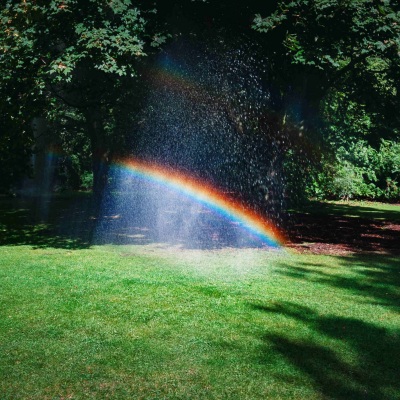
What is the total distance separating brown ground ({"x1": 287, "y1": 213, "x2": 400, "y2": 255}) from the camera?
10.5 metres

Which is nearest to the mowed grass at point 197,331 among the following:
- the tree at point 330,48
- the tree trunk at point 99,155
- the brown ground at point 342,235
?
the brown ground at point 342,235

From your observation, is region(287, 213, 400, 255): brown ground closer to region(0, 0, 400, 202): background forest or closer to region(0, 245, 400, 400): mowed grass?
region(0, 0, 400, 202): background forest

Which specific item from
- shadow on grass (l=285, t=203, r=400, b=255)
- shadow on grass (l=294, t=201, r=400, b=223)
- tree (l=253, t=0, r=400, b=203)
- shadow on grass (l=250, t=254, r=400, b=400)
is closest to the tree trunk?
shadow on grass (l=285, t=203, r=400, b=255)

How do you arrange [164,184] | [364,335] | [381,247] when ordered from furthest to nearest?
[164,184] → [381,247] → [364,335]

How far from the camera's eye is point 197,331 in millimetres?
4875

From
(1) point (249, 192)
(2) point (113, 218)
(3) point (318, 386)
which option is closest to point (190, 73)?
(1) point (249, 192)

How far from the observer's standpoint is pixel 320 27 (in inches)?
363

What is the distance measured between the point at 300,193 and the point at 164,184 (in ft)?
15.3

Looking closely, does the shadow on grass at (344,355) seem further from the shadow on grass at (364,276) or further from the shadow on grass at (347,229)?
the shadow on grass at (347,229)

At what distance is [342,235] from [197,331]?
8543 millimetres

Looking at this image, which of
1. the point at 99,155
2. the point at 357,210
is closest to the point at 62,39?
the point at 99,155

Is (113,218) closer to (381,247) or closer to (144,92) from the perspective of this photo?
(144,92)

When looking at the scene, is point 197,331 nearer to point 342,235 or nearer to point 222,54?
point 222,54

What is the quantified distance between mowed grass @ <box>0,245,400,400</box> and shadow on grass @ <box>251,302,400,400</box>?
0.04 feet
